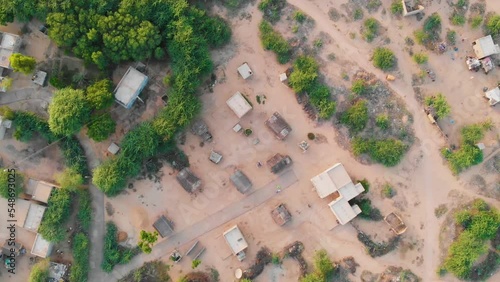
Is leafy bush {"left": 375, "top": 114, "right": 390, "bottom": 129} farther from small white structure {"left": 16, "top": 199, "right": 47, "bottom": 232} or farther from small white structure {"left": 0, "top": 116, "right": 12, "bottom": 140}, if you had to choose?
small white structure {"left": 0, "top": 116, "right": 12, "bottom": 140}

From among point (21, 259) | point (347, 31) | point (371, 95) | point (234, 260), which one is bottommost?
point (21, 259)

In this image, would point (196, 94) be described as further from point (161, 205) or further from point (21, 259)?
point (21, 259)

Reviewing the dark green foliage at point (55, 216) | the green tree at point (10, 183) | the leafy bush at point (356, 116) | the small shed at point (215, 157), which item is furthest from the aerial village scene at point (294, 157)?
the dark green foliage at point (55, 216)

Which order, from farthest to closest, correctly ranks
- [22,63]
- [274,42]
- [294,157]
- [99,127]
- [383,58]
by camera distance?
1. [294,157]
2. [383,58]
3. [274,42]
4. [99,127]
5. [22,63]

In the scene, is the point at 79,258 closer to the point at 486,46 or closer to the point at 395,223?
→ the point at 395,223

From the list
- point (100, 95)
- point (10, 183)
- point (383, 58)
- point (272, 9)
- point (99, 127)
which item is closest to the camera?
point (100, 95)

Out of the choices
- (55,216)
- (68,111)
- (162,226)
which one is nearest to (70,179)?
(55,216)

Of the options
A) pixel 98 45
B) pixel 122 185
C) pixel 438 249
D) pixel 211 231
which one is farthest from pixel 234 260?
pixel 98 45
